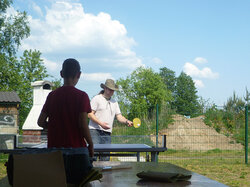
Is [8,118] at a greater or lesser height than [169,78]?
lesser

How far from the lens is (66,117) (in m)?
2.59

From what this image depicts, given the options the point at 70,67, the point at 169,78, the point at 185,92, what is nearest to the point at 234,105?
the point at 70,67

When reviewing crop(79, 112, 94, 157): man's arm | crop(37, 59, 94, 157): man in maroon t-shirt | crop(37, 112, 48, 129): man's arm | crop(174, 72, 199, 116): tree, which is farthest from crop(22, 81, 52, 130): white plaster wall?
crop(174, 72, 199, 116): tree

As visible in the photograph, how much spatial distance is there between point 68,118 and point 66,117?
0.05 ft

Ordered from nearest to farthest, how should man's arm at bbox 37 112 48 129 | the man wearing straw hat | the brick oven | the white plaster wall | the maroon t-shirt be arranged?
the maroon t-shirt
man's arm at bbox 37 112 48 129
the man wearing straw hat
the brick oven
the white plaster wall

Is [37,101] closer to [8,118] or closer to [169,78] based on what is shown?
[8,118]

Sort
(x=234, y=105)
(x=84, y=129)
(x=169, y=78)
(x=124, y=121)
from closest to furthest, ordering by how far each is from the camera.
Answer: (x=84, y=129) < (x=124, y=121) < (x=234, y=105) < (x=169, y=78)

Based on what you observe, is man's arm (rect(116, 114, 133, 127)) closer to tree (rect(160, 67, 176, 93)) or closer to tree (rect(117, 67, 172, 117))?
tree (rect(117, 67, 172, 117))

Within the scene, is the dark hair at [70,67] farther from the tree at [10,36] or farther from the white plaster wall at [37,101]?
the tree at [10,36]

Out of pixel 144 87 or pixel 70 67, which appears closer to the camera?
pixel 70 67

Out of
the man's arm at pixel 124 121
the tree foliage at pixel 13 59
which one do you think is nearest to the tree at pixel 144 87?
the tree foliage at pixel 13 59

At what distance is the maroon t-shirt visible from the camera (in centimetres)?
257

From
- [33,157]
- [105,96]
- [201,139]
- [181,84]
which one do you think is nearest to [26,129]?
[201,139]

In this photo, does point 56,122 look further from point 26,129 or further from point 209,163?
point 26,129
